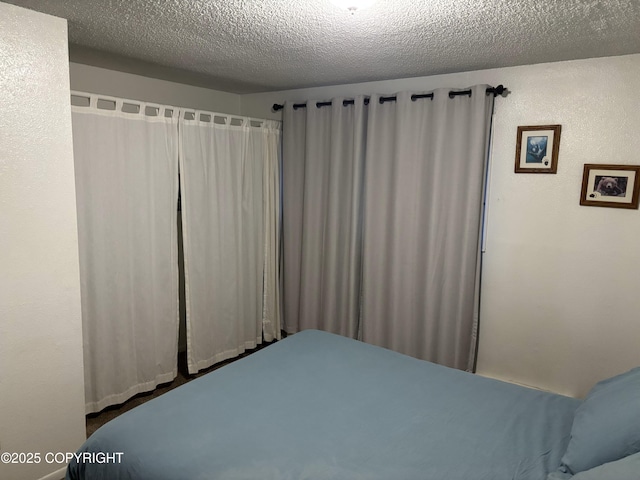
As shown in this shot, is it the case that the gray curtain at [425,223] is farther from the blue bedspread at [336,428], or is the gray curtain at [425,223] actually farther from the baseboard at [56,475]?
the baseboard at [56,475]

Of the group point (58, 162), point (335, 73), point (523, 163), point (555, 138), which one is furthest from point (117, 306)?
point (555, 138)

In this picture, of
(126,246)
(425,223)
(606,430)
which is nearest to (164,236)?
(126,246)

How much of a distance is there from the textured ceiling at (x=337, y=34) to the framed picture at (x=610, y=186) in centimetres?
68

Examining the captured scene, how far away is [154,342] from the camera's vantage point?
3.19 m

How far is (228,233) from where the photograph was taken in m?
3.63

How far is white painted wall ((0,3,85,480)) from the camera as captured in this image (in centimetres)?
198

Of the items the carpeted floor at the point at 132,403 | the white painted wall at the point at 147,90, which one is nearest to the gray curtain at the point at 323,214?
the white painted wall at the point at 147,90

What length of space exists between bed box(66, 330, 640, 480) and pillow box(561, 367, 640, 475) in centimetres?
6

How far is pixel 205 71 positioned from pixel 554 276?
2.88m

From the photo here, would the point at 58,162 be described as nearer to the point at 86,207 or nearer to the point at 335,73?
the point at 86,207

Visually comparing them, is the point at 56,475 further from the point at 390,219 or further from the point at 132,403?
the point at 390,219

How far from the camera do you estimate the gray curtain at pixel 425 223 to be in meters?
3.15

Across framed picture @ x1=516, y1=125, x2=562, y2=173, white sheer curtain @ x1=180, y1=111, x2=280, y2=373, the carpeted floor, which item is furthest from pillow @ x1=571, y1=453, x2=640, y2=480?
white sheer curtain @ x1=180, y1=111, x2=280, y2=373

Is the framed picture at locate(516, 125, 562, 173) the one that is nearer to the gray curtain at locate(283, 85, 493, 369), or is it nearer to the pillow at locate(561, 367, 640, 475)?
the gray curtain at locate(283, 85, 493, 369)
